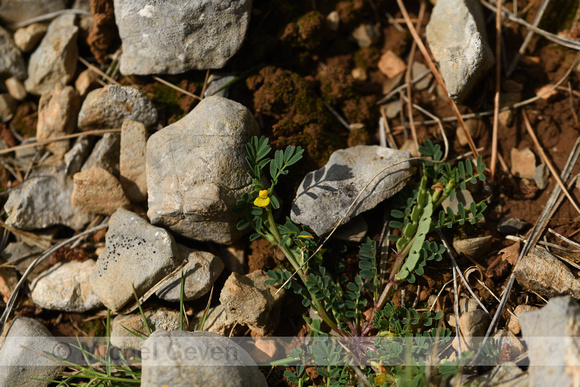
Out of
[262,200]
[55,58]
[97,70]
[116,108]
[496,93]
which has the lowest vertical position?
[262,200]

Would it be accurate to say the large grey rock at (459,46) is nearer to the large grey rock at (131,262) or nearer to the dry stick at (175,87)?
the dry stick at (175,87)

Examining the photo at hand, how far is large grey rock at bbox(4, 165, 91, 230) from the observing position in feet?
11.4

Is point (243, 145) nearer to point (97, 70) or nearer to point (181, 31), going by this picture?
point (181, 31)

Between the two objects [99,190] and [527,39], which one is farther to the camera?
[527,39]

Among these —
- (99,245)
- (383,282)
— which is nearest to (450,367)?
(383,282)

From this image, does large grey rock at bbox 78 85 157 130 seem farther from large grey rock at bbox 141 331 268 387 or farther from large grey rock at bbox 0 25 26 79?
large grey rock at bbox 141 331 268 387

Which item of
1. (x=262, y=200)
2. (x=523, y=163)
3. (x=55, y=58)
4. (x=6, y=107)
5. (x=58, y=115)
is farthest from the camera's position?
(x=6, y=107)

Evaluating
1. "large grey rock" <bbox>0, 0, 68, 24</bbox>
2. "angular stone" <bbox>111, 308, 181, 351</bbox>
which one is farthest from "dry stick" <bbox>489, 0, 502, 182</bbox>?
"large grey rock" <bbox>0, 0, 68, 24</bbox>

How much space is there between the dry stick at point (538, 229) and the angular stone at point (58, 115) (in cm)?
343

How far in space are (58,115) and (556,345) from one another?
374 cm

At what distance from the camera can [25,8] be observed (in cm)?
390

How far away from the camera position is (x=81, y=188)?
10.9 feet

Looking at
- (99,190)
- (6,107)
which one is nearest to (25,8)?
(6,107)

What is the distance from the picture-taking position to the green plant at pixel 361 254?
9.37 ft
